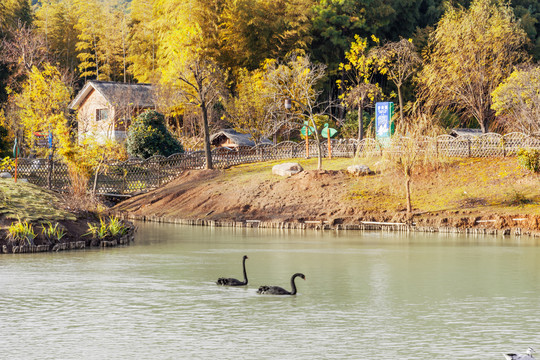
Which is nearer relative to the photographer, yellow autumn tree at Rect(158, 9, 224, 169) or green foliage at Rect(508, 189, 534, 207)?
green foliage at Rect(508, 189, 534, 207)

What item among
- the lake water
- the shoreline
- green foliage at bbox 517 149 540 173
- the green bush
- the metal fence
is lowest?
the lake water

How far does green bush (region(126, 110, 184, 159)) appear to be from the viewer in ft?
168

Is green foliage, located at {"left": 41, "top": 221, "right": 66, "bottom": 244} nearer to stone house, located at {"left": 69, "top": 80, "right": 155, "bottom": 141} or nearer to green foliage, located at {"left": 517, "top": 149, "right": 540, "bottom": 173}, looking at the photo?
green foliage, located at {"left": 517, "top": 149, "right": 540, "bottom": 173}

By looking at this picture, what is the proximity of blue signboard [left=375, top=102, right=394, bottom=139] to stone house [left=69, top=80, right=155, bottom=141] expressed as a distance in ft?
73.0

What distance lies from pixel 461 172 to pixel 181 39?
27.5 metres

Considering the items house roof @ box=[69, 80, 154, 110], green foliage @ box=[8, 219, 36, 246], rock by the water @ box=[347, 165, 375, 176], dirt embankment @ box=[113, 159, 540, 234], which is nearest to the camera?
green foliage @ box=[8, 219, 36, 246]

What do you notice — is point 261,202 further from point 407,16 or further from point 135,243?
point 407,16

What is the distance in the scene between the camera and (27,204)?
28.8 meters

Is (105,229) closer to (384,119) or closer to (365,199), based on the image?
(365,199)

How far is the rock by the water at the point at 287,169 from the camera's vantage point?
4210 cm

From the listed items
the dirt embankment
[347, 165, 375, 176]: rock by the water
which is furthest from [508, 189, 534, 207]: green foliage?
[347, 165, 375, 176]: rock by the water

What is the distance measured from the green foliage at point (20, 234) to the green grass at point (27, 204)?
0.78 meters

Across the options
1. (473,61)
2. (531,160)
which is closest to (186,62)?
(473,61)

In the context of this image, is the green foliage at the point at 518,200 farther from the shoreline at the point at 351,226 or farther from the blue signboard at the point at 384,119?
the blue signboard at the point at 384,119
